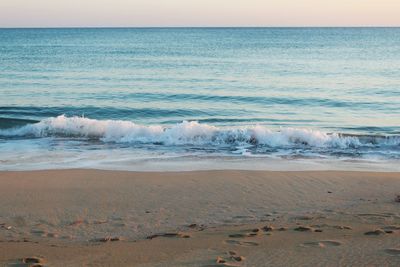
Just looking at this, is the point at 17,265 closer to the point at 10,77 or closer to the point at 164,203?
the point at 164,203

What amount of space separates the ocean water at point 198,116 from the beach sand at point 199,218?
2.02 meters

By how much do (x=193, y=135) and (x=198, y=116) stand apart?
5.05 meters

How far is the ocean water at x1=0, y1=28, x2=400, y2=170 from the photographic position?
14.1 metres

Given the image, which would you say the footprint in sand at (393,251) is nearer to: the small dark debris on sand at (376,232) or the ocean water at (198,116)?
the small dark debris on sand at (376,232)

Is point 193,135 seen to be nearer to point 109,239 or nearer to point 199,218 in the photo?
point 199,218

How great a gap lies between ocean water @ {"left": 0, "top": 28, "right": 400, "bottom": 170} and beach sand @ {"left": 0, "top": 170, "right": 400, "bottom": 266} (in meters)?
2.02

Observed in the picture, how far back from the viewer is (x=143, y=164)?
12.8m

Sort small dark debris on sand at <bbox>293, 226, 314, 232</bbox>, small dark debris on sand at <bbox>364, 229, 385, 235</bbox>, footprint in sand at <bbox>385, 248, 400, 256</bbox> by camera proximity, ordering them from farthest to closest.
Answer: small dark debris on sand at <bbox>293, 226, 314, 232</bbox>
small dark debris on sand at <bbox>364, 229, 385, 235</bbox>
footprint in sand at <bbox>385, 248, 400, 256</bbox>

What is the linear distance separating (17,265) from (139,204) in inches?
119

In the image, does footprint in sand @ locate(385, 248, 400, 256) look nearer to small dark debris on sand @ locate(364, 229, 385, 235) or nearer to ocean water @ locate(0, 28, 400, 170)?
small dark debris on sand @ locate(364, 229, 385, 235)

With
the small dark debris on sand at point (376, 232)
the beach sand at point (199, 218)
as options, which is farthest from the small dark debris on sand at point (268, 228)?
the small dark debris on sand at point (376, 232)

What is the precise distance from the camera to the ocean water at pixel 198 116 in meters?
14.1

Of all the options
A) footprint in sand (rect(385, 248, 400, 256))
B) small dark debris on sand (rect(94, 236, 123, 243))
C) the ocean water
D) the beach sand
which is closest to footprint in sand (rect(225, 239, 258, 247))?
the beach sand

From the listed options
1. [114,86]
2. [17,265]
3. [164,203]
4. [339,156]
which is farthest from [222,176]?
[114,86]
